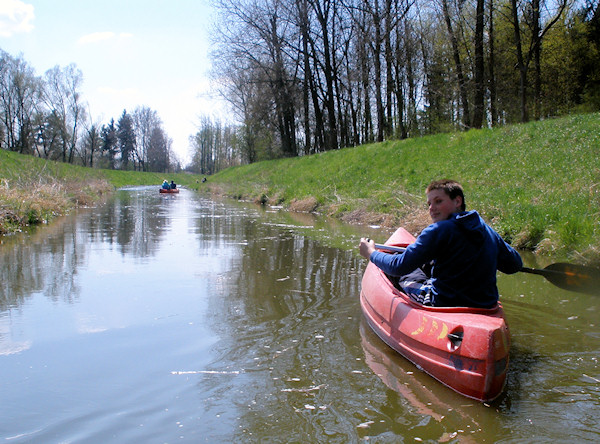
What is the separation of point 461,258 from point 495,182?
304 inches

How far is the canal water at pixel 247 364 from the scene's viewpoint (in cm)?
264

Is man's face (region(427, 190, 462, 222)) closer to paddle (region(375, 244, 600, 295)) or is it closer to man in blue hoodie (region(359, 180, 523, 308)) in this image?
man in blue hoodie (region(359, 180, 523, 308))

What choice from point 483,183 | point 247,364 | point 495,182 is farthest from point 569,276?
point 483,183

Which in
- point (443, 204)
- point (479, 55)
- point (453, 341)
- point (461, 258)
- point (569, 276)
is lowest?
point (453, 341)

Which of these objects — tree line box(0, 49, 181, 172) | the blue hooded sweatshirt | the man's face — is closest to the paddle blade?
the blue hooded sweatshirt

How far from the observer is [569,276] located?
4949 millimetres

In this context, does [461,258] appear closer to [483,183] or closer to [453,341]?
[453,341]

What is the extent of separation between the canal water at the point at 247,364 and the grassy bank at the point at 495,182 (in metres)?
0.97

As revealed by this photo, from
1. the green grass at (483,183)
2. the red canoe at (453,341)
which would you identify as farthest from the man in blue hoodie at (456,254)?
the green grass at (483,183)

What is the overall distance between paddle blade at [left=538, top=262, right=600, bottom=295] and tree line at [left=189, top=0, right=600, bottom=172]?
12.8m

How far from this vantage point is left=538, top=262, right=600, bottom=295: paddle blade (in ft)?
16.1

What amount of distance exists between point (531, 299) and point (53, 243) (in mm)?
7634

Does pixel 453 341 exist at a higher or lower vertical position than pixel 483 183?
lower

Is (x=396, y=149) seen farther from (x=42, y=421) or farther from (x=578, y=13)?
(x=42, y=421)
